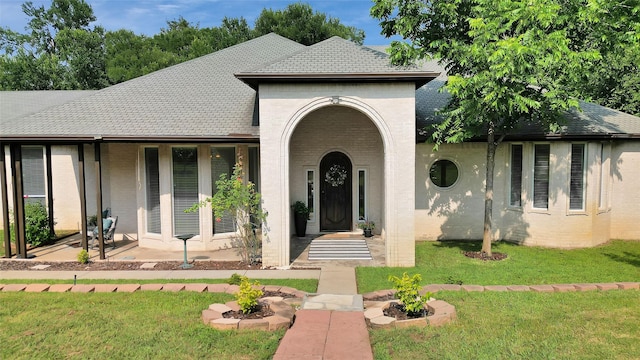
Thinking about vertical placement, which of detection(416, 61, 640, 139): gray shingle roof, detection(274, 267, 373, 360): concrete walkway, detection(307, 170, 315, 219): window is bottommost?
detection(274, 267, 373, 360): concrete walkway

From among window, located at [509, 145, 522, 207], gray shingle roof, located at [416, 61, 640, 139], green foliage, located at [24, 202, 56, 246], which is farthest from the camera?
window, located at [509, 145, 522, 207]

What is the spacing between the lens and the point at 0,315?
20.4ft

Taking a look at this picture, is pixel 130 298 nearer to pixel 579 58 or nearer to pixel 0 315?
pixel 0 315

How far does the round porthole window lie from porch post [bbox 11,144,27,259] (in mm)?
11486

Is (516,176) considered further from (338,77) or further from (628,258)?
(338,77)

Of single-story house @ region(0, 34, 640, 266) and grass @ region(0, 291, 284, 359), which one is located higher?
single-story house @ region(0, 34, 640, 266)

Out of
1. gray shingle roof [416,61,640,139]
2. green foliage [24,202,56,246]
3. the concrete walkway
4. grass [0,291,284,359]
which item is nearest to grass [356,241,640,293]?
the concrete walkway

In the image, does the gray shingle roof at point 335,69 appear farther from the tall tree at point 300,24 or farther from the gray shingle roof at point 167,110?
the tall tree at point 300,24

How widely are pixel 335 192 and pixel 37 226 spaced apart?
8.94 meters

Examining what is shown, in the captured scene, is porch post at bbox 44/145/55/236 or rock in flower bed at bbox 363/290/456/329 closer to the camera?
rock in flower bed at bbox 363/290/456/329

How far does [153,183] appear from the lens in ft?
36.9

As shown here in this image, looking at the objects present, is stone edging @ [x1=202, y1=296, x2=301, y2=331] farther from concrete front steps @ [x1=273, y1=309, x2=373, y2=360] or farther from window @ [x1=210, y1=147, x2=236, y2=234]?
window @ [x1=210, y1=147, x2=236, y2=234]

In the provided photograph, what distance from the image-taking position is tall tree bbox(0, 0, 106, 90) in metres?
27.6

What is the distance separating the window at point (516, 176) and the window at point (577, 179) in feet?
4.47
